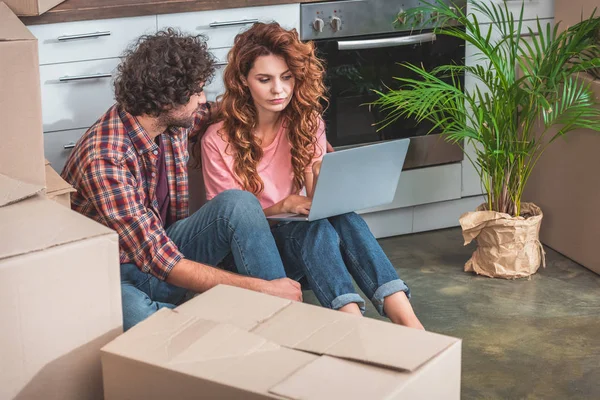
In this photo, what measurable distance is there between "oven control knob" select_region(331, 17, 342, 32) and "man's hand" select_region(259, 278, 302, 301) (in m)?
1.18

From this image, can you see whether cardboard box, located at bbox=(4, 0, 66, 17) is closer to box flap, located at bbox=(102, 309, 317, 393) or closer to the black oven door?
the black oven door

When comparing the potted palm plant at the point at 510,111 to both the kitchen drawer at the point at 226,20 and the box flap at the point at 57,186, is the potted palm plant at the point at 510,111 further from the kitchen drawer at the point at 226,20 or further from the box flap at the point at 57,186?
the box flap at the point at 57,186

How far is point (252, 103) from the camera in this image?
8.82 ft

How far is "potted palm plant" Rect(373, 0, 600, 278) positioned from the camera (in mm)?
Answer: 3047

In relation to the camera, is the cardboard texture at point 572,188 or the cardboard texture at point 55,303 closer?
the cardboard texture at point 55,303

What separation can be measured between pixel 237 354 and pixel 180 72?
931mm

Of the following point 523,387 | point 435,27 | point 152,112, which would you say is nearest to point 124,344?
point 152,112

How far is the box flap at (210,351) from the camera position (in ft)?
5.02

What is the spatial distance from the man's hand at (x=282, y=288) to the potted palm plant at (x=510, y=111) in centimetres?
87

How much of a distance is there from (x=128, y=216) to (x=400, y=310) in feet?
2.34

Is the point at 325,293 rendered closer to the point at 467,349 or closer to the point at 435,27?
the point at 467,349

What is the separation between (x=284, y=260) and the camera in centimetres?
260

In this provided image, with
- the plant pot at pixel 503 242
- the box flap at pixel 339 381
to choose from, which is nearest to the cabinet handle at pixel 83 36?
the plant pot at pixel 503 242

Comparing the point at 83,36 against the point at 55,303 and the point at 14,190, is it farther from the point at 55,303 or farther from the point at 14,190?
the point at 55,303
